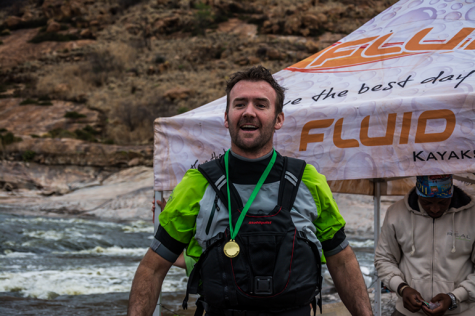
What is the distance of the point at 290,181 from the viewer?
5.94 ft

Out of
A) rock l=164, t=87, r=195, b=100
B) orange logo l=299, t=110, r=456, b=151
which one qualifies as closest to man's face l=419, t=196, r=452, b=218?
orange logo l=299, t=110, r=456, b=151

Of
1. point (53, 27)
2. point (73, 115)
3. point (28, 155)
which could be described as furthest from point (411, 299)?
point (53, 27)

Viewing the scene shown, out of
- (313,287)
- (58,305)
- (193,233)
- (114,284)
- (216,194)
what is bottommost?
(114,284)

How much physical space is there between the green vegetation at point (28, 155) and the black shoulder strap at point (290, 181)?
21.4 metres

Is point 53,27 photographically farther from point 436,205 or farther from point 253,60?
point 436,205

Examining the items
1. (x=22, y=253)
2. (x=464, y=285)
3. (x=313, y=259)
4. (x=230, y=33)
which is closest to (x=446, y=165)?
(x=464, y=285)

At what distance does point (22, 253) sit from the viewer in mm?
11039

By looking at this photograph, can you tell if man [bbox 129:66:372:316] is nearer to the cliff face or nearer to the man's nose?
the man's nose

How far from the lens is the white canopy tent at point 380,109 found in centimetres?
262

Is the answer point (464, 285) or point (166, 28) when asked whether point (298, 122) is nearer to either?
point (464, 285)

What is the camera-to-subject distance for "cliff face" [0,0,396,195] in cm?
2478

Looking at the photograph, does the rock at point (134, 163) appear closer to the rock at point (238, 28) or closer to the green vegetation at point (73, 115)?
the green vegetation at point (73, 115)

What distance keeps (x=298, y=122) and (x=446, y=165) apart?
0.90 metres

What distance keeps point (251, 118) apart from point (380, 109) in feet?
3.82
